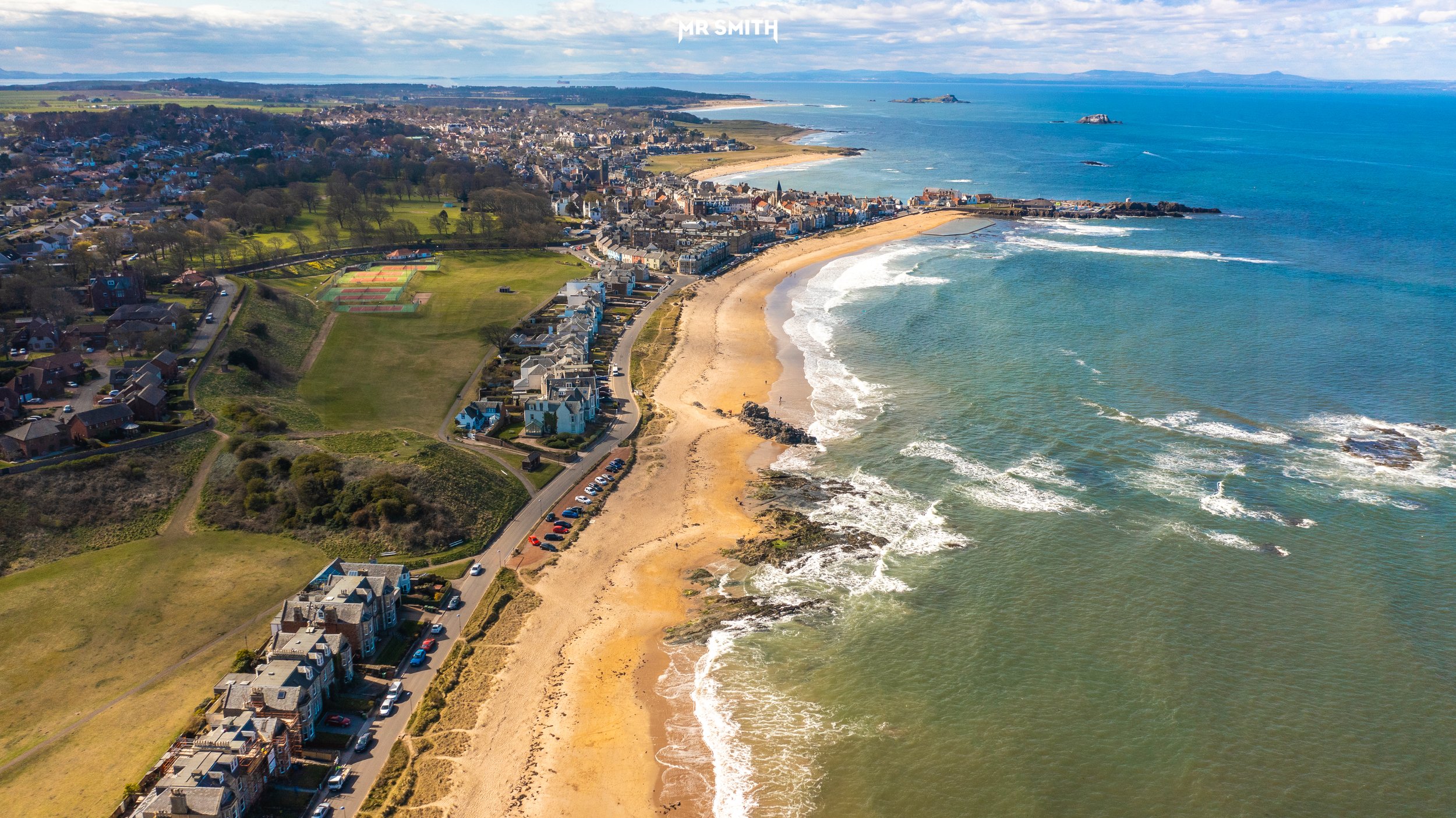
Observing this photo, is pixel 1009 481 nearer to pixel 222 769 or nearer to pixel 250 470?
pixel 222 769

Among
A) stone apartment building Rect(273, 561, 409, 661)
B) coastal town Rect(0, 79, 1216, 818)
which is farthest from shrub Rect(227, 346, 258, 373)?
stone apartment building Rect(273, 561, 409, 661)

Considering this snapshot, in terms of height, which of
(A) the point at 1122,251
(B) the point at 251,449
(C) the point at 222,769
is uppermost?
(A) the point at 1122,251

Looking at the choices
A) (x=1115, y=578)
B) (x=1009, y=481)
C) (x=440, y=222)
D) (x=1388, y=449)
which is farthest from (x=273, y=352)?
(x=1388, y=449)

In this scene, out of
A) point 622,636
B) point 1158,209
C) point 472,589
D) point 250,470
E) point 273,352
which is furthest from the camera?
point 1158,209

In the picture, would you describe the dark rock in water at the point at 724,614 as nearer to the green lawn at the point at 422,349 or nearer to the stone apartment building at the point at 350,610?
the stone apartment building at the point at 350,610

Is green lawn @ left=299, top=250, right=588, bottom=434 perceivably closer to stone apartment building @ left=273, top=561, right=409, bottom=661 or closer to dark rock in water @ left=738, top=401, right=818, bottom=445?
stone apartment building @ left=273, top=561, right=409, bottom=661

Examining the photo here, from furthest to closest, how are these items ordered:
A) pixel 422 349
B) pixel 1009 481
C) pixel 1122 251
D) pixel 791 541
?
pixel 1122 251, pixel 422 349, pixel 1009 481, pixel 791 541

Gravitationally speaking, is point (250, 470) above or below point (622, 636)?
above
